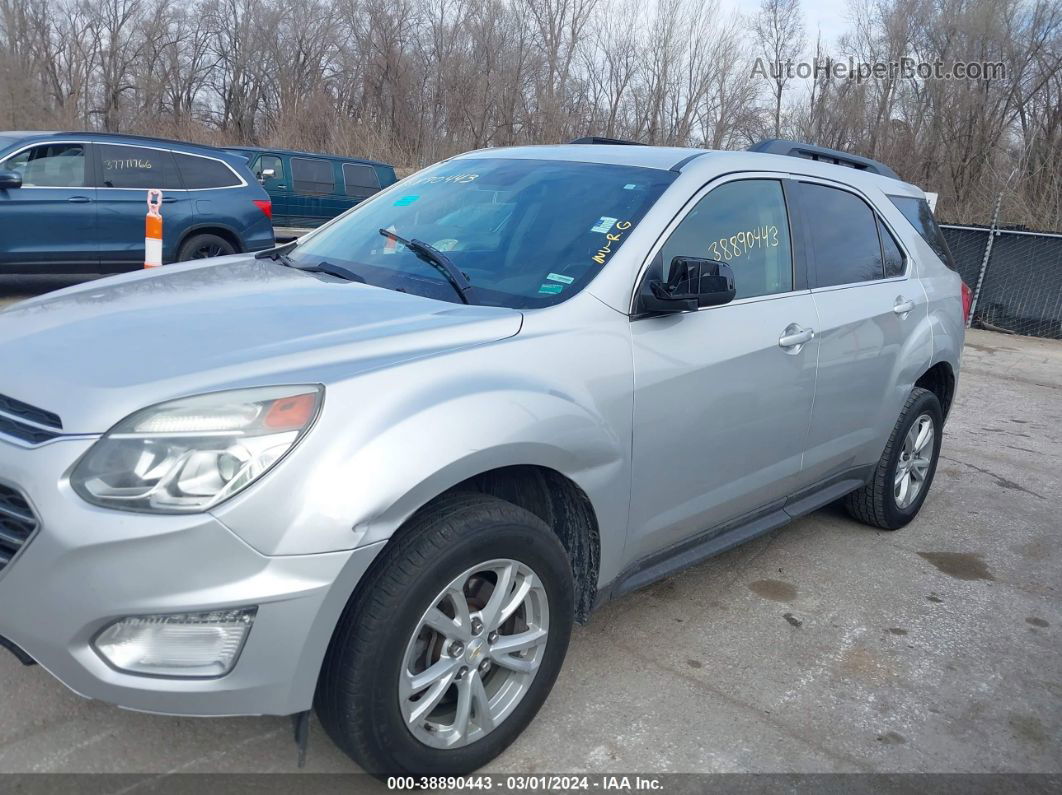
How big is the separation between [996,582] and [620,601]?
188 centimetres

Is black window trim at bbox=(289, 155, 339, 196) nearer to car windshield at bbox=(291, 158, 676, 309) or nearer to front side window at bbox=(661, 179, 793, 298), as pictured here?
car windshield at bbox=(291, 158, 676, 309)

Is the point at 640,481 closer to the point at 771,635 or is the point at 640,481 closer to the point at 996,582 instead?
the point at 771,635

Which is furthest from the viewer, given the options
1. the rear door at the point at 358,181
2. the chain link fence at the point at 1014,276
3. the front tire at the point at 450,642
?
the rear door at the point at 358,181

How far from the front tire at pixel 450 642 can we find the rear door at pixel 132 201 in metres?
8.24

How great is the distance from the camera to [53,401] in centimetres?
225

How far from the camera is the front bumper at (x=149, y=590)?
2.09 m

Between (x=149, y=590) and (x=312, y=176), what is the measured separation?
15402 millimetres

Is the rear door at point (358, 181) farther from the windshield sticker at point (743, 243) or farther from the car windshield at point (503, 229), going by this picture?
the windshield sticker at point (743, 243)

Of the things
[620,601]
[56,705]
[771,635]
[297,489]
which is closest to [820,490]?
[771,635]

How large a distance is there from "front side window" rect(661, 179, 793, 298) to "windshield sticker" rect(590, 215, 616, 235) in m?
0.20

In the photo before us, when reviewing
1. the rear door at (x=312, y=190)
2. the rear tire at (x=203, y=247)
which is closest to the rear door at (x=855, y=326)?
the rear tire at (x=203, y=247)

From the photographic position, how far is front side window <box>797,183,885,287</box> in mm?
4031

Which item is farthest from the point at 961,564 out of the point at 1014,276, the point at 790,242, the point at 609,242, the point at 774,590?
the point at 1014,276

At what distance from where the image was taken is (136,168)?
32.4 feet
